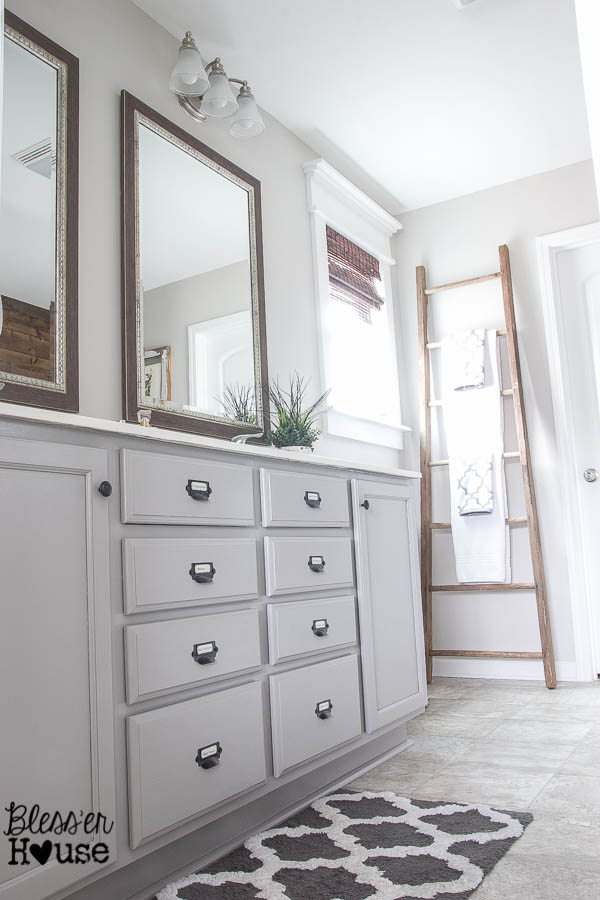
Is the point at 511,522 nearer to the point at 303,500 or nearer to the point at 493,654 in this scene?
the point at 493,654

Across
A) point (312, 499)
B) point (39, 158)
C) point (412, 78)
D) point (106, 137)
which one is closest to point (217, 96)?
point (106, 137)

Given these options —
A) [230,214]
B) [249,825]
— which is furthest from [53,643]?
[230,214]

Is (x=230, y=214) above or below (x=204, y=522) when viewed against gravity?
above

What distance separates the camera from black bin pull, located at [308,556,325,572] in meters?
2.05

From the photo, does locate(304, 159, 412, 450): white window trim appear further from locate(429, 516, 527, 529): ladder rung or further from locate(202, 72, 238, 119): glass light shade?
locate(202, 72, 238, 119): glass light shade

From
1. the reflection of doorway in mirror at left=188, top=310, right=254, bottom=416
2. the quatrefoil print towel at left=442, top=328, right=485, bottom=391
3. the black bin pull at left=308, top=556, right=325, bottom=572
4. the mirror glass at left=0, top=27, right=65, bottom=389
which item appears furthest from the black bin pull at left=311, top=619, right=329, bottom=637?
the quatrefoil print towel at left=442, top=328, right=485, bottom=391

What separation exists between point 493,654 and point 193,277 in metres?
2.25

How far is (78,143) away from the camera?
2105 millimetres

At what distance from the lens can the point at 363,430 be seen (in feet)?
11.8

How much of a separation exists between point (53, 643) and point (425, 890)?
0.85m

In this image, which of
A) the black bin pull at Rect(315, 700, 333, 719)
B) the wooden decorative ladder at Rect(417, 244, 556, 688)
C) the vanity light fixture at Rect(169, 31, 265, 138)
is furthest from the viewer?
the wooden decorative ladder at Rect(417, 244, 556, 688)

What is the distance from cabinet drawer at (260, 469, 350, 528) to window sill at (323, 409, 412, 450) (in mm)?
1042

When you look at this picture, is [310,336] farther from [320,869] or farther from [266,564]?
[320,869]

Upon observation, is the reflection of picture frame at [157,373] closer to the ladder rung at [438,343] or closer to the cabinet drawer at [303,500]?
the cabinet drawer at [303,500]
